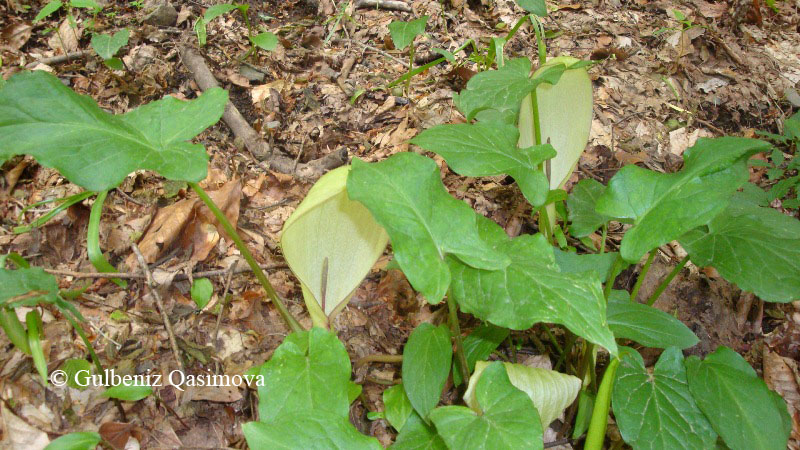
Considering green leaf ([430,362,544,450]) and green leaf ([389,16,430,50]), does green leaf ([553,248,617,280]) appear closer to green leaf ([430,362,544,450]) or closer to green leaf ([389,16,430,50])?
green leaf ([430,362,544,450])

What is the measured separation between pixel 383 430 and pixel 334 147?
1230 mm

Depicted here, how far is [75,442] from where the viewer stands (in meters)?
1.09

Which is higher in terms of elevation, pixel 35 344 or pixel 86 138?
pixel 86 138

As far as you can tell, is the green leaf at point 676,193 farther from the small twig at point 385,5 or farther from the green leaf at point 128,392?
the small twig at point 385,5

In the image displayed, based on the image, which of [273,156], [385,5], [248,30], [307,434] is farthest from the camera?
[385,5]

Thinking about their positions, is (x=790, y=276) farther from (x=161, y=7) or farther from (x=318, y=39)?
(x=161, y=7)

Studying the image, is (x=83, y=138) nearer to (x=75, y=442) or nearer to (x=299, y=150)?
(x=75, y=442)

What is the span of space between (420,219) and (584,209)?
80 centimetres

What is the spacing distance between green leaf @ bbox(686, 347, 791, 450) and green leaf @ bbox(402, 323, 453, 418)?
0.61 meters

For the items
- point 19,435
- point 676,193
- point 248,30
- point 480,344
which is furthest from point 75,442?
point 248,30

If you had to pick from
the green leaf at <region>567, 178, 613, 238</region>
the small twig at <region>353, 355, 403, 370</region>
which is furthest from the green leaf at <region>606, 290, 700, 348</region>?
the small twig at <region>353, 355, 403, 370</region>

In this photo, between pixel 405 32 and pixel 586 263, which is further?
pixel 405 32

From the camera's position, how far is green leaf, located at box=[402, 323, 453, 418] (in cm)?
128

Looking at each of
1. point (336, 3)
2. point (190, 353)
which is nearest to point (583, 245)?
point (190, 353)
